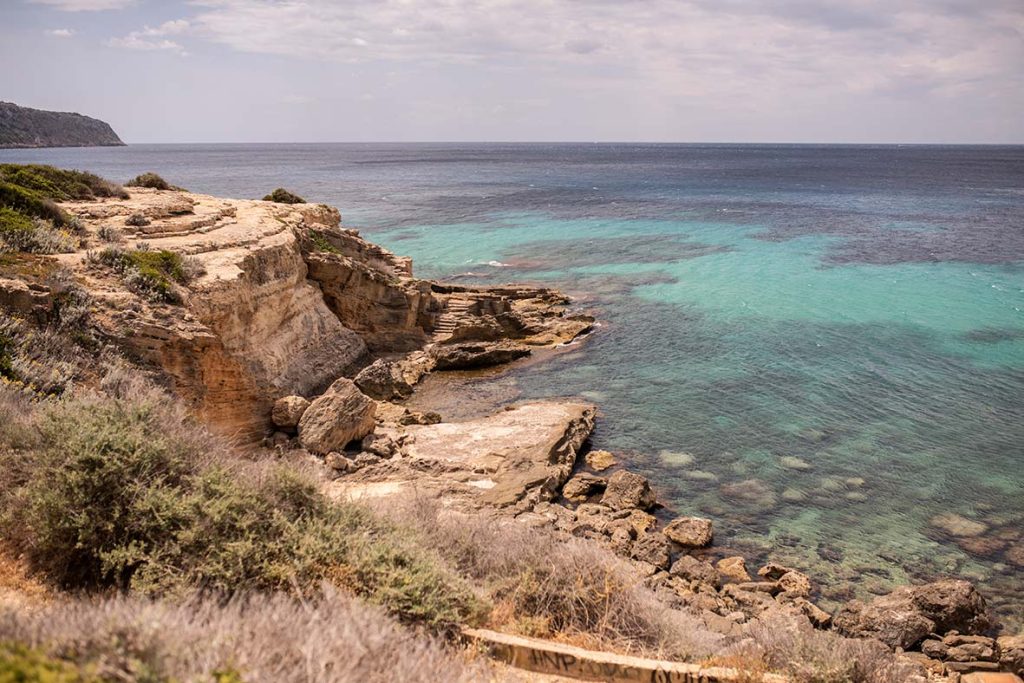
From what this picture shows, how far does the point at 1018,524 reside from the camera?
51.7ft

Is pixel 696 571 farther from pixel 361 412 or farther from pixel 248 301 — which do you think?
pixel 248 301

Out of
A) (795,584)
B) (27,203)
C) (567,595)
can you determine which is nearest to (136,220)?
(27,203)

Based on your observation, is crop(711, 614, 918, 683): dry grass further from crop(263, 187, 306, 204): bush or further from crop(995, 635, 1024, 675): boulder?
crop(263, 187, 306, 204): bush

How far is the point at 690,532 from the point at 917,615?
4.46 m

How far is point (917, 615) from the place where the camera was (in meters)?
12.0

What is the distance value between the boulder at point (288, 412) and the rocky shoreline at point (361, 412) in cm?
4

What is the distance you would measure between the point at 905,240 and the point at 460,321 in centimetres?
3910

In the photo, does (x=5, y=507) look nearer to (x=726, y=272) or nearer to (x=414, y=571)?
(x=414, y=571)

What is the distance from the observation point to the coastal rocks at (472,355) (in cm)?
2606

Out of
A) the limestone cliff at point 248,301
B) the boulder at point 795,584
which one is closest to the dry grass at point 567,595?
the boulder at point 795,584

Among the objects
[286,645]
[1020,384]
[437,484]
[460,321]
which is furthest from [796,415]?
[286,645]

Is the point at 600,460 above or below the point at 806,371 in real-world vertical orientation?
below

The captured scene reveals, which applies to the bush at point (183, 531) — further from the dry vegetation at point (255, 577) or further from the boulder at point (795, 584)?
the boulder at point (795, 584)

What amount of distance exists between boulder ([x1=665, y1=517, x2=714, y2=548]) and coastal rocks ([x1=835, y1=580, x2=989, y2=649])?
120 inches
